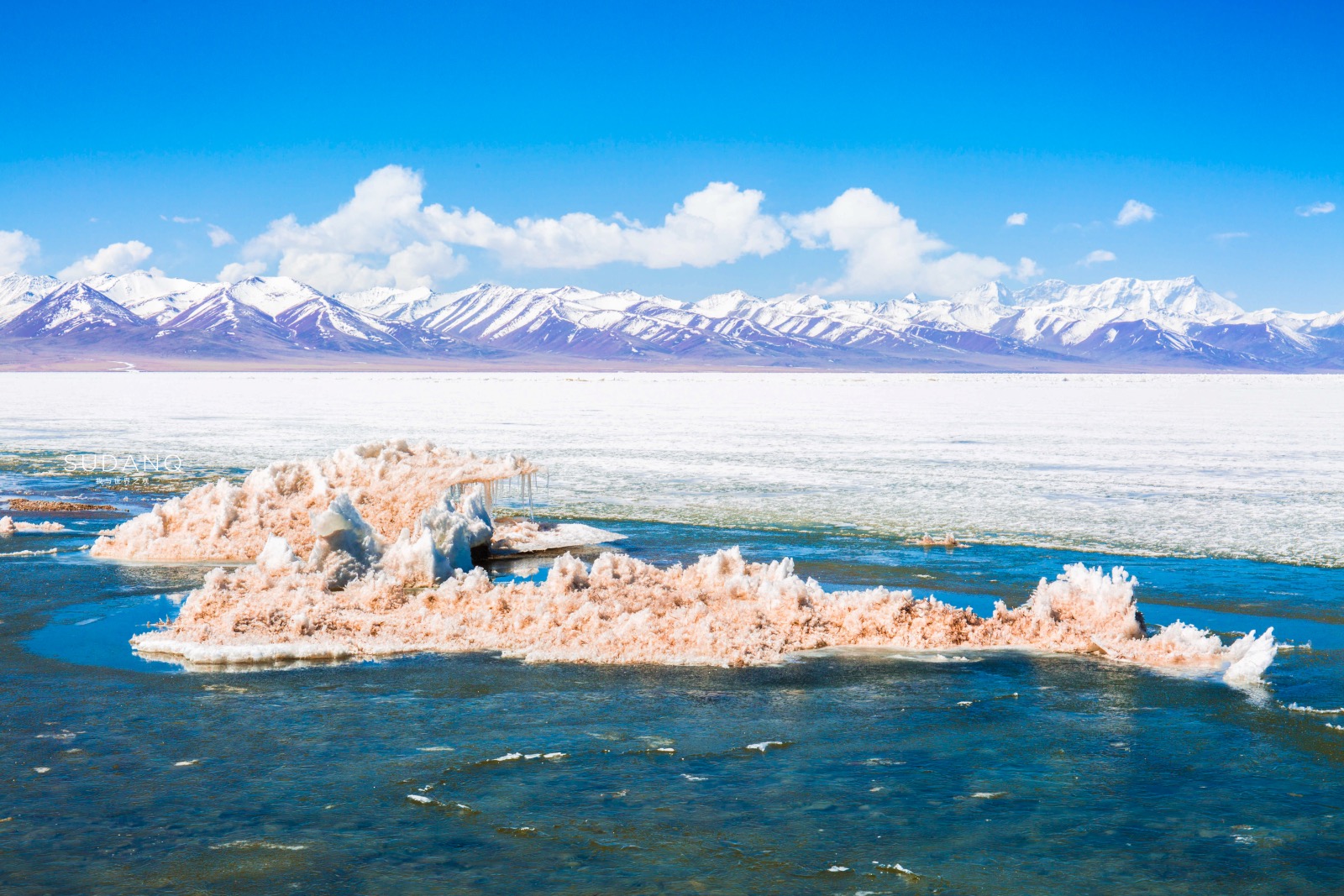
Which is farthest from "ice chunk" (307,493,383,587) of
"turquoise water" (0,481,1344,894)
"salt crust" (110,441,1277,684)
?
"turquoise water" (0,481,1344,894)

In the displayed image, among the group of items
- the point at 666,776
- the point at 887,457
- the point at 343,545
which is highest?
the point at 887,457

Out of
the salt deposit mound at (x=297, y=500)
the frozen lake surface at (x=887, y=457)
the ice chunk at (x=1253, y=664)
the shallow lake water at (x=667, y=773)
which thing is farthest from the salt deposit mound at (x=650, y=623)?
the frozen lake surface at (x=887, y=457)

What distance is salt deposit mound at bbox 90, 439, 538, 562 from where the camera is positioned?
1449 centimetres

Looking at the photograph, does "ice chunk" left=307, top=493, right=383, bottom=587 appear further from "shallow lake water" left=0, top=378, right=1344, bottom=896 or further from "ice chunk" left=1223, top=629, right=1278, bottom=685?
"ice chunk" left=1223, top=629, right=1278, bottom=685

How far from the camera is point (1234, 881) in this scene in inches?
212

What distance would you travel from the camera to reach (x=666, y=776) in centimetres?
667

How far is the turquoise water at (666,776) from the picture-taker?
5469 mm

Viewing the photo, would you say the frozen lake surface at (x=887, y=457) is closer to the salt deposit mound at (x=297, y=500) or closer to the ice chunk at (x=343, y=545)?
the salt deposit mound at (x=297, y=500)

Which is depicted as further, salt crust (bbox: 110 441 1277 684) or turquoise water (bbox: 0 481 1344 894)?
salt crust (bbox: 110 441 1277 684)

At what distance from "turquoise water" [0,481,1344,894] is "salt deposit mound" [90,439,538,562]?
167 inches

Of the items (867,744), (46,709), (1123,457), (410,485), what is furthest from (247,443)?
(867,744)

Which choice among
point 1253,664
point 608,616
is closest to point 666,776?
point 608,616

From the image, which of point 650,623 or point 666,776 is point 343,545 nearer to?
point 650,623

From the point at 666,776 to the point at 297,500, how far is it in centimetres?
1009
